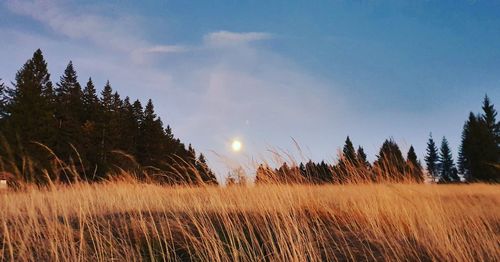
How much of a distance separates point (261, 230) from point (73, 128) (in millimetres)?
29502

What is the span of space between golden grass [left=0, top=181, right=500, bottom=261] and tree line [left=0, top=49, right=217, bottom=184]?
41.5 ft

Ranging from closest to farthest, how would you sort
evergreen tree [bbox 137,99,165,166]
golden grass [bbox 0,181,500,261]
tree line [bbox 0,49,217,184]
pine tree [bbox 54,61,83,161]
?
1. golden grass [bbox 0,181,500,261]
2. tree line [bbox 0,49,217,184]
3. pine tree [bbox 54,61,83,161]
4. evergreen tree [bbox 137,99,165,166]

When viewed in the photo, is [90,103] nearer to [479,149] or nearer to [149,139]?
[149,139]

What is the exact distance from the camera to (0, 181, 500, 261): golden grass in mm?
3355

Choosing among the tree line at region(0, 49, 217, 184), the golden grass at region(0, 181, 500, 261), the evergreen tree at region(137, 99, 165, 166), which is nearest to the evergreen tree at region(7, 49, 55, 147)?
the tree line at region(0, 49, 217, 184)

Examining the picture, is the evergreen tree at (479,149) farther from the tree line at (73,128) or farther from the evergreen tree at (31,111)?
the evergreen tree at (31,111)

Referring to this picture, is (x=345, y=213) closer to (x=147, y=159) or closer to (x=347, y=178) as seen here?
(x=347, y=178)

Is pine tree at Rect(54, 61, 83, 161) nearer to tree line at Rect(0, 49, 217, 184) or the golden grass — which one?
tree line at Rect(0, 49, 217, 184)

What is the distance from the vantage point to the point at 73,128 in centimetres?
2961

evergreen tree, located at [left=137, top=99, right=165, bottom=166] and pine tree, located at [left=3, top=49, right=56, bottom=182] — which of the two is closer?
pine tree, located at [left=3, top=49, right=56, bottom=182]

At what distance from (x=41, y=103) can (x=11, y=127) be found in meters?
2.52

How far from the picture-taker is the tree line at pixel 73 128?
935 inches

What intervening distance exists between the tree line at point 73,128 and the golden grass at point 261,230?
1265 cm

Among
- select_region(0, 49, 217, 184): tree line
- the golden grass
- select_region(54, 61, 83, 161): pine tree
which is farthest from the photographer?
select_region(54, 61, 83, 161): pine tree
